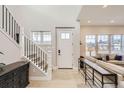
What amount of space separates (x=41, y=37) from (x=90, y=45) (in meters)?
4.11

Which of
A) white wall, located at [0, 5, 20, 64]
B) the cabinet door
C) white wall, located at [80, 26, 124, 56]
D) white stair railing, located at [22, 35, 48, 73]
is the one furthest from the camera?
white wall, located at [80, 26, 124, 56]

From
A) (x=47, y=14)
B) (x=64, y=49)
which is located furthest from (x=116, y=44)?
(x=47, y=14)

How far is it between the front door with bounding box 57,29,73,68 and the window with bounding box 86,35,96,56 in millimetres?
2693

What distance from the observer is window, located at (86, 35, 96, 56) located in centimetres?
1258

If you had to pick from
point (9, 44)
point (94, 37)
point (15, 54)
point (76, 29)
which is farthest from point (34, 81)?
point (94, 37)

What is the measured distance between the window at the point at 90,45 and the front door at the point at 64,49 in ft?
8.84

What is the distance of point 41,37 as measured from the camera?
396 inches

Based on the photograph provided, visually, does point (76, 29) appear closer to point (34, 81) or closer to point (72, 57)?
point (72, 57)

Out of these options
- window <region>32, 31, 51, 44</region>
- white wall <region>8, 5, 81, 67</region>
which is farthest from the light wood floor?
window <region>32, 31, 51, 44</region>

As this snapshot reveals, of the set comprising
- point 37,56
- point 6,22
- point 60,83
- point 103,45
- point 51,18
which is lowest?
point 60,83

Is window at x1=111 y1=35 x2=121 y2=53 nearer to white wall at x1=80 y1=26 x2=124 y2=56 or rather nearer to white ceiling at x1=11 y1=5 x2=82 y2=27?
white wall at x1=80 y1=26 x2=124 y2=56

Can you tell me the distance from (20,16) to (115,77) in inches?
281

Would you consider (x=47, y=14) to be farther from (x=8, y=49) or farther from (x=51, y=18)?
(x=8, y=49)

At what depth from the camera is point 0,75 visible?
3.60 meters
